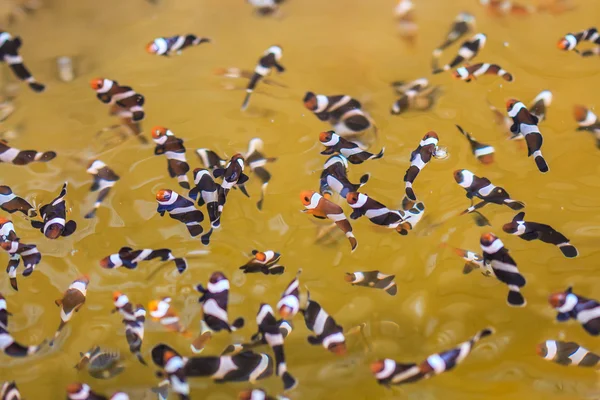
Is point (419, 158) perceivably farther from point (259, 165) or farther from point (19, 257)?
point (19, 257)

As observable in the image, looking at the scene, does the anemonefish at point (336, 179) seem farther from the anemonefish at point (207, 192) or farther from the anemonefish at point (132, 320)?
the anemonefish at point (132, 320)

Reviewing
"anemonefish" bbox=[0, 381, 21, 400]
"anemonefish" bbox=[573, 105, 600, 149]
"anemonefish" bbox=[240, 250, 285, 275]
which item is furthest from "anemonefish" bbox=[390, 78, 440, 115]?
"anemonefish" bbox=[0, 381, 21, 400]

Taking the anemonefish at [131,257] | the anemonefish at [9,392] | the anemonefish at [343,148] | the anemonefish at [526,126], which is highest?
the anemonefish at [526,126]

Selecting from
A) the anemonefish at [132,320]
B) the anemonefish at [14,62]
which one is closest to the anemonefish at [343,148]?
the anemonefish at [132,320]

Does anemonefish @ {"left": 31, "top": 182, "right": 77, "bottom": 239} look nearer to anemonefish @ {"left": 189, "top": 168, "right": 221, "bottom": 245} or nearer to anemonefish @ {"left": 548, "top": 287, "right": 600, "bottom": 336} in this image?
anemonefish @ {"left": 189, "top": 168, "right": 221, "bottom": 245}

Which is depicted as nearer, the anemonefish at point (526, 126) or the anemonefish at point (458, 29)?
the anemonefish at point (526, 126)

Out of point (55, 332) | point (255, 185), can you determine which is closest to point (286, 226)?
point (255, 185)
